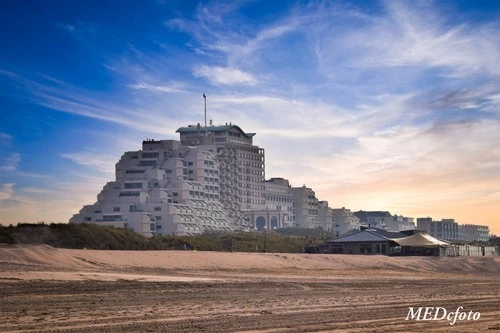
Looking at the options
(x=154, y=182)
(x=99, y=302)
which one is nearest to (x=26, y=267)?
(x=99, y=302)

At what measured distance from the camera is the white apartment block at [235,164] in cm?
15512

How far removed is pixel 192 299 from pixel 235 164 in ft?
446

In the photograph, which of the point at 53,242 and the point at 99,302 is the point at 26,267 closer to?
the point at 99,302

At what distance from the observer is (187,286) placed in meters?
31.6

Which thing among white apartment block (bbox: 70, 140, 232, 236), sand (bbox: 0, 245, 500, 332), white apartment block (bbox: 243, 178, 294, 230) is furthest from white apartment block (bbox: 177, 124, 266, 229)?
sand (bbox: 0, 245, 500, 332)

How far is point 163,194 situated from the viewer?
421ft

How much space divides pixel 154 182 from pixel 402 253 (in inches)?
2627

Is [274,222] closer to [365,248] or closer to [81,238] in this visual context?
[365,248]

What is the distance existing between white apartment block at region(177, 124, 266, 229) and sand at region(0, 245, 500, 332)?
349 feet

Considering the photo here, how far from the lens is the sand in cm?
2000

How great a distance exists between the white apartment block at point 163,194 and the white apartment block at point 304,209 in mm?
35049

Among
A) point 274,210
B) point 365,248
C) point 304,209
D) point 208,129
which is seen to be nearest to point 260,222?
point 274,210

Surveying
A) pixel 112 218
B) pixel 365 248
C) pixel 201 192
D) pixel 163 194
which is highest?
pixel 201 192

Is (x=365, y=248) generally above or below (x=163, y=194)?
below
